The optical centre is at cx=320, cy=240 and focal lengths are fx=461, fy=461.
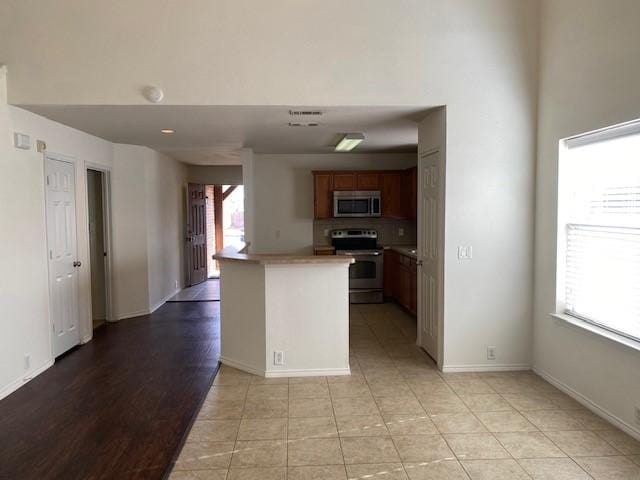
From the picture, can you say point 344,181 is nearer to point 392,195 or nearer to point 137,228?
point 392,195

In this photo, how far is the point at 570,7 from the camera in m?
3.47

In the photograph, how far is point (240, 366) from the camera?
4246mm

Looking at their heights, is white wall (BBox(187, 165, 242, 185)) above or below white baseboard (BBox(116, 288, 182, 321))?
above

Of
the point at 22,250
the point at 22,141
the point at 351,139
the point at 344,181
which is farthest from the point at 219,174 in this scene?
the point at 22,250

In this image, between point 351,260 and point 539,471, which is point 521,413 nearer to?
point 539,471

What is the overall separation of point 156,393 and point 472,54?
3855 millimetres

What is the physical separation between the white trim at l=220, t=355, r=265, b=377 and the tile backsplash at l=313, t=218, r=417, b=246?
11.7 ft

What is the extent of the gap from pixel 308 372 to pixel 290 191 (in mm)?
4037

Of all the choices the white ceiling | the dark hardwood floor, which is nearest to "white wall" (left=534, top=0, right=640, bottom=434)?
the white ceiling

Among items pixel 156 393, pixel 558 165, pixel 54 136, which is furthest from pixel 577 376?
pixel 54 136

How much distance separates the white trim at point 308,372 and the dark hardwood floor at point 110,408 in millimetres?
572

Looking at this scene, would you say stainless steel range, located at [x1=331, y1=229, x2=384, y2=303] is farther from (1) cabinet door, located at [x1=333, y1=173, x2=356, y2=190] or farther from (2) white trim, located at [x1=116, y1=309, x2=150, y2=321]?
(2) white trim, located at [x1=116, y1=309, x2=150, y2=321]

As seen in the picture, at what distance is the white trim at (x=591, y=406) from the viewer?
2.94m

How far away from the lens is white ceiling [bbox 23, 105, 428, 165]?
4008mm
